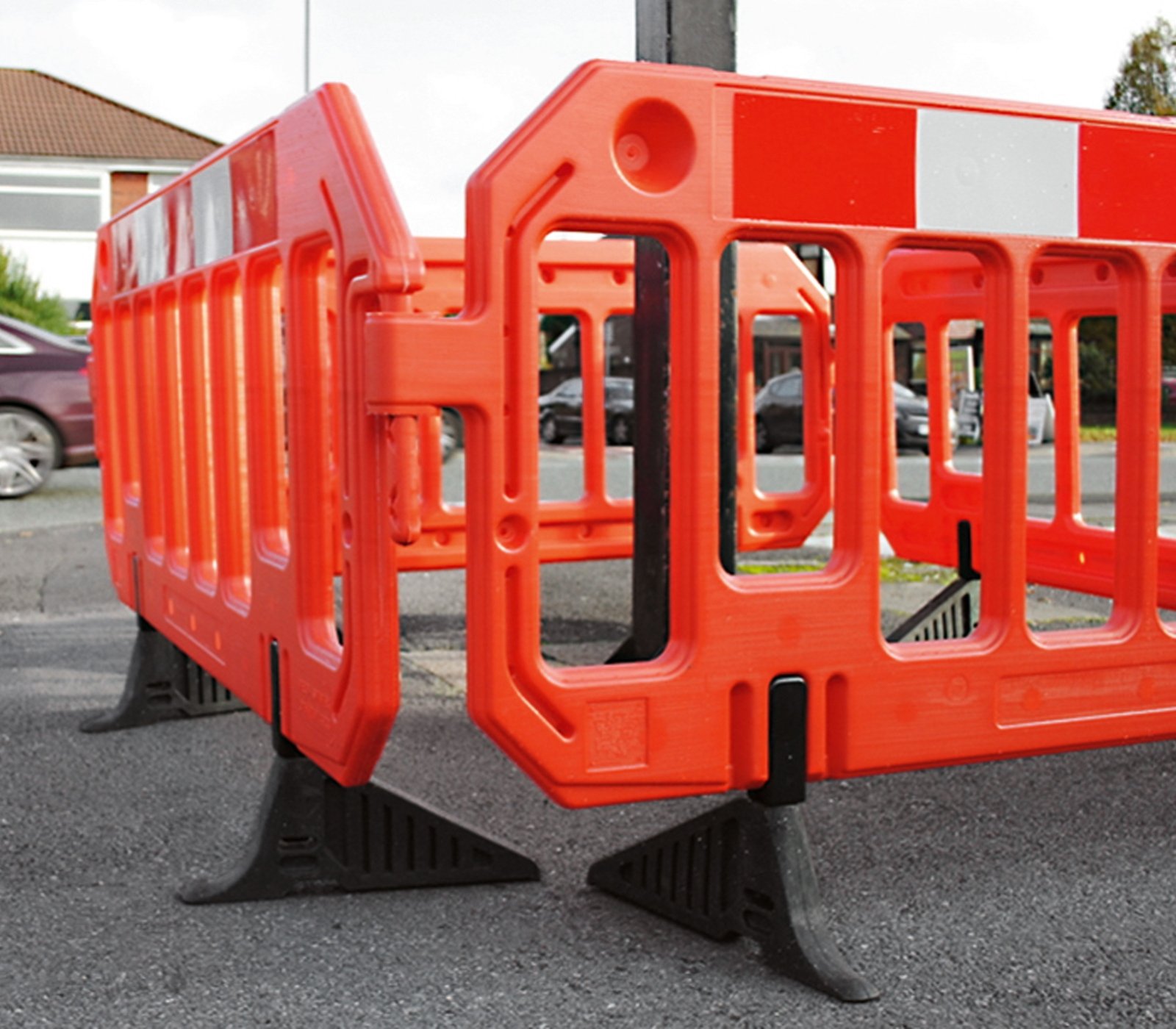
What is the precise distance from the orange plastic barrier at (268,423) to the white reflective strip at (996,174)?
92 cm

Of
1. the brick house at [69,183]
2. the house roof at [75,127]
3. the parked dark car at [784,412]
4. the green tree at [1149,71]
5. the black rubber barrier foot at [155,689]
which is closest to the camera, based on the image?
the black rubber barrier foot at [155,689]

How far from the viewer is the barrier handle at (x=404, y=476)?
2.28m

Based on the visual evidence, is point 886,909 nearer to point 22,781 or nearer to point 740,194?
point 740,194

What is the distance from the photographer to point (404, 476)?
91.2 inches

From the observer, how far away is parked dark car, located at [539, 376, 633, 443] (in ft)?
84.1

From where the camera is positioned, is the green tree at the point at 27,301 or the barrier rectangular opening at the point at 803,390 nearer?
the barrier rectangular opening at the point at 803,390

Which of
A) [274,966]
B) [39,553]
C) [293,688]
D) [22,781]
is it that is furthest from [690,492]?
[39,553]

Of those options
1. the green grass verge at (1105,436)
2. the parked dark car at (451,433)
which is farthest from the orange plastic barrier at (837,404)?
the green grass verge at (1105,436)

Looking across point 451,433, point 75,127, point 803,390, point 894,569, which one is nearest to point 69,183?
point 75,127

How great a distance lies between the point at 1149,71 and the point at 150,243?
39.6 m

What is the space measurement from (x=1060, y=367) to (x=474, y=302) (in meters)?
2.82

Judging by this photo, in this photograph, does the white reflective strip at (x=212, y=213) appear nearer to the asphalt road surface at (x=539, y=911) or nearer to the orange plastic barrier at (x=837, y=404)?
the orange plastic barrier at (x=837, y=404)

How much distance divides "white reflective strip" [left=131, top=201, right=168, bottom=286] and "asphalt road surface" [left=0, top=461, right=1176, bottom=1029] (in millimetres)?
1274

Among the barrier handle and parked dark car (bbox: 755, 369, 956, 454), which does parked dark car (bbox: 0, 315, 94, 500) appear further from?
parked dark car (bbox: 755, 369, 956, 454)
